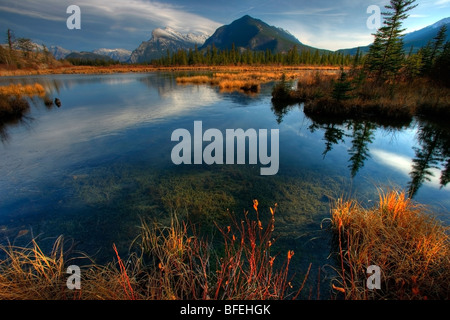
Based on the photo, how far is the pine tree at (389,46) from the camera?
72.0 ft

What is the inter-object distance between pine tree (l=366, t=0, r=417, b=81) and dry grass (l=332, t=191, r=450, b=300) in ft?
82.9

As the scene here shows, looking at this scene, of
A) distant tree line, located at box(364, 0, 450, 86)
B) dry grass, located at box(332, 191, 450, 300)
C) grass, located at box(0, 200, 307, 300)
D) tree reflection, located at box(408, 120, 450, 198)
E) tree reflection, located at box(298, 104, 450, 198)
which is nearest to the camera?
grass, located at box(0, 200, 307, 300)

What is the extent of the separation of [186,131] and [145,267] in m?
9.65

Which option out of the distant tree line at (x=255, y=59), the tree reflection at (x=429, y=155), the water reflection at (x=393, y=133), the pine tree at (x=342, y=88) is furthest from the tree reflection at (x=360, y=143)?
the distant tree line at (x=255, y=59)

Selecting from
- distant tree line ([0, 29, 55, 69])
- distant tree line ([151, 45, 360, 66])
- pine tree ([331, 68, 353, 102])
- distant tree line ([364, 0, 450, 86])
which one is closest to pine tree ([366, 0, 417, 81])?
distant tree line ([364, 0, 450, 86])

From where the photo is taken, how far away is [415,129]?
13.3 m

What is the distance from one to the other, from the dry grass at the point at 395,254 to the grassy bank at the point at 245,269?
0.02 metres

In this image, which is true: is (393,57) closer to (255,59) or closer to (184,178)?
(184,178)

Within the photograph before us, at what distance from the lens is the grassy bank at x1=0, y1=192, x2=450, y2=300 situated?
284 cm

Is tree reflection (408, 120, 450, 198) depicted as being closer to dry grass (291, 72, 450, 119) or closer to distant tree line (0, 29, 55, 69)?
dry grass (291, 72, 450, 119)

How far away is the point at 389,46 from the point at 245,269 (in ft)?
101
